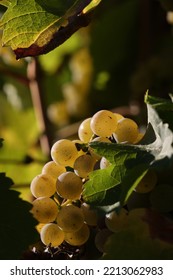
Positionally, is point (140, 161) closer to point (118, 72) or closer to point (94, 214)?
point (94, 214)

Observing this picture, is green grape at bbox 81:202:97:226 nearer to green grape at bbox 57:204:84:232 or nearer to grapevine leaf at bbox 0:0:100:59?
green grape at bbox 57:204:84:232

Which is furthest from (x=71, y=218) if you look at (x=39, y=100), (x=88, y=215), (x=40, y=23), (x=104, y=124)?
(x=39, y=100)

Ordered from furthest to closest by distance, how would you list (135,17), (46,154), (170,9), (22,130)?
(22,130), (135,17), (46,154), (170,9)

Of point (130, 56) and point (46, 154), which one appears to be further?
point (130, 56)

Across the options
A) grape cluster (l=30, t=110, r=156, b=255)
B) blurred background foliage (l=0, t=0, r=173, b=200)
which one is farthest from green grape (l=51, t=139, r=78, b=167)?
blurred background foliage (l=0, t=0, r=173, b=200)

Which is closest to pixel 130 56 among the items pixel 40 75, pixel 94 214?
pixel 40 75

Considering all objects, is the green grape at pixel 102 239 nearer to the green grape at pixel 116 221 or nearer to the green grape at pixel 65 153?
the green grape at pixel 116 221

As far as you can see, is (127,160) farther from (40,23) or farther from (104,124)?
(40,23)
